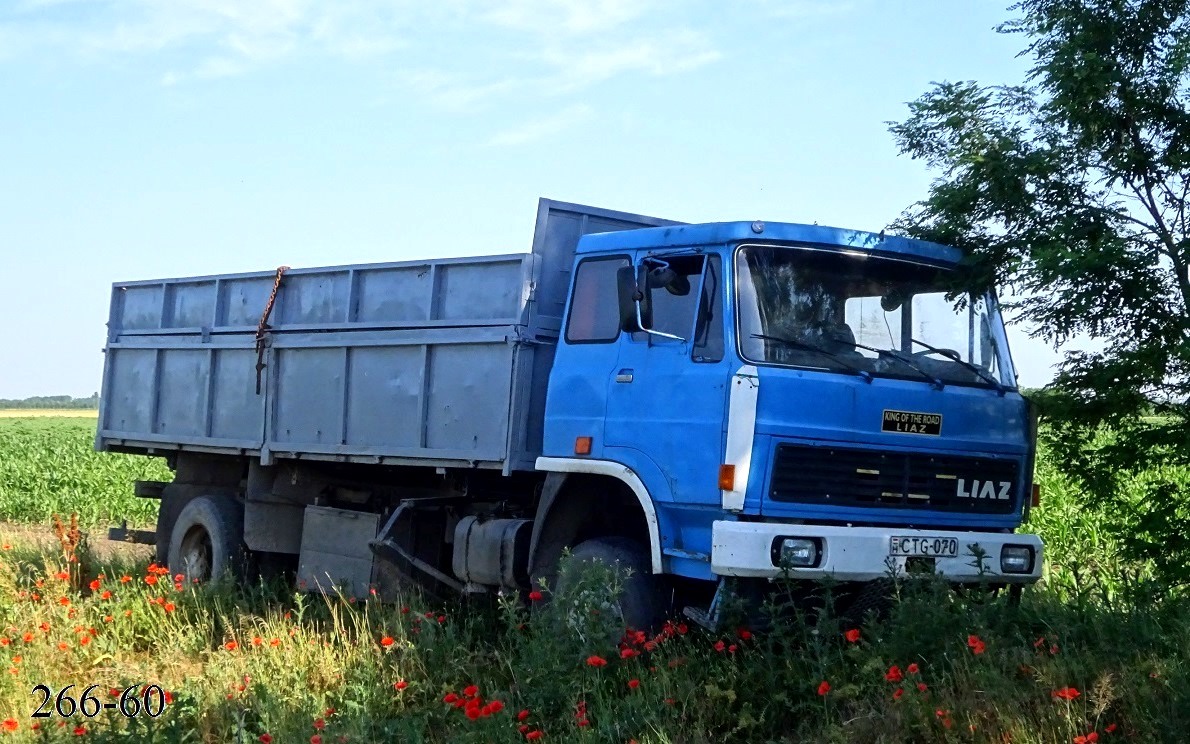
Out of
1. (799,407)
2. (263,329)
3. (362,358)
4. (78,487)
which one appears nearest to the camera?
(799,407)

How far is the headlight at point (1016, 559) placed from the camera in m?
7.82

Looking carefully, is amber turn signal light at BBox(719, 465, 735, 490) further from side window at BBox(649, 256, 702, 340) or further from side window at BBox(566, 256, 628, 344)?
side window at BBox(566, 256, 628, 344)

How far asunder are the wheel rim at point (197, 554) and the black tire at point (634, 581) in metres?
5.11

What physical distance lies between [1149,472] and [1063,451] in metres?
0.50

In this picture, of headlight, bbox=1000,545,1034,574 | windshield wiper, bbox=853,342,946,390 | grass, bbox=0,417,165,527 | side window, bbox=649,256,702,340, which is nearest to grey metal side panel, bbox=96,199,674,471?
side window, bbox=649,256,702,340

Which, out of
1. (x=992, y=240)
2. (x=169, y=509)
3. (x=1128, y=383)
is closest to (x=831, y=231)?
(x=992, y=240)

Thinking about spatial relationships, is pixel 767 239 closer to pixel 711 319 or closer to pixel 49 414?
pixel 711 319

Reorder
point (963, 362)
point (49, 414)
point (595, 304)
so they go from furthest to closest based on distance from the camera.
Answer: point (49, 414) → point (595, 304) → point (963, 362)

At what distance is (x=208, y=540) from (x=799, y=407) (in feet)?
21.8

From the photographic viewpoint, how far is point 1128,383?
7.46 m

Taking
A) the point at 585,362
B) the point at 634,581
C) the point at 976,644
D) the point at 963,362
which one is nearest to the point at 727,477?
the point at 634,581

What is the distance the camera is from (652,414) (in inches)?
305

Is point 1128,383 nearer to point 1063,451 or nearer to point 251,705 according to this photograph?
point 1063,451

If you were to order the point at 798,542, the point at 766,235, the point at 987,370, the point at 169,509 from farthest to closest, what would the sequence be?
the point at 169,509 < the point at 987,370 < the point at 766,235 < the point at 798,542
